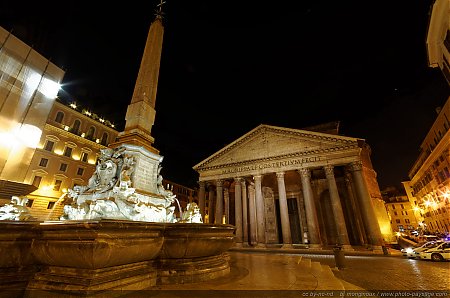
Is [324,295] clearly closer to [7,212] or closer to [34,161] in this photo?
[7,212]

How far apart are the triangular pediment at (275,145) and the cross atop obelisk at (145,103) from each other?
53.1 ft

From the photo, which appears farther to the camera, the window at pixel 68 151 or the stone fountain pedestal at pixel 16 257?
the window at pixel 68 151

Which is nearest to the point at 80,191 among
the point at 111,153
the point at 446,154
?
the point at 111,153

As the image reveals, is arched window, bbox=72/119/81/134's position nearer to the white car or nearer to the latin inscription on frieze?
the latin inscription on frieze

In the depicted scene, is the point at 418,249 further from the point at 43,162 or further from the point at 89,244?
the point at 43,162

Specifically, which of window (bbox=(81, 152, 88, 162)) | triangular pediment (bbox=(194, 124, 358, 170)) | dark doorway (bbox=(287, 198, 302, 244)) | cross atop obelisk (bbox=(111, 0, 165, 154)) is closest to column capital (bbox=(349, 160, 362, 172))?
triangular pediment (bbox=(194, 124, 358, 170))

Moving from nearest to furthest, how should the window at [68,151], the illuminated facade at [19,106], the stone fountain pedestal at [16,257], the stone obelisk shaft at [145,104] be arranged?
the stone fountain pedestal at [16,257], the stone obelisk shaft at [145,104], the illuminated facade at [19,106], the window at [68,151]

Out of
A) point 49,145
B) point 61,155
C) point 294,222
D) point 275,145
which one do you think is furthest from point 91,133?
point 294,222

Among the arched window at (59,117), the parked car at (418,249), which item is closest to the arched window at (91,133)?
the arched window at (59,117)

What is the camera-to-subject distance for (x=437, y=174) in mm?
33781

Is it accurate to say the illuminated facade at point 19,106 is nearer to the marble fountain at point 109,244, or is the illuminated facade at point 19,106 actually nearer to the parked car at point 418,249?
the marble fountain at point 109,244

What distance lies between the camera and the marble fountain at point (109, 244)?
9.75 ft

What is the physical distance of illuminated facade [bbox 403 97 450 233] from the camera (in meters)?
29.8

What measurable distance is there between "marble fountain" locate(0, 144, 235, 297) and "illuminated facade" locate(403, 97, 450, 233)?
3768 cm
